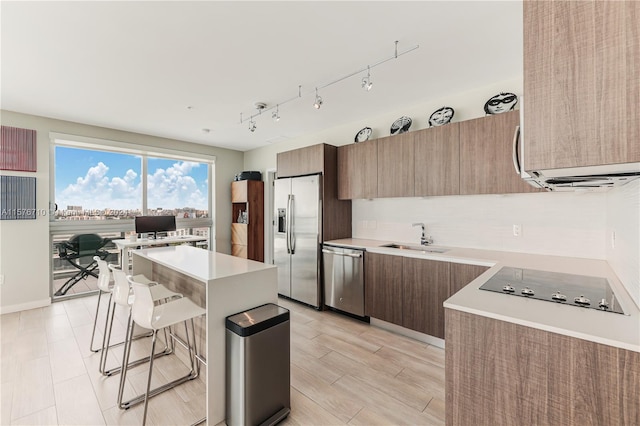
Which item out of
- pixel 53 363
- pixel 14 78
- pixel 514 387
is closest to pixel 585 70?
pixel 514 387

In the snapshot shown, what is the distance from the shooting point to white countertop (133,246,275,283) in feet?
6.25

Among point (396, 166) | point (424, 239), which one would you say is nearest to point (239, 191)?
point (396, 166)

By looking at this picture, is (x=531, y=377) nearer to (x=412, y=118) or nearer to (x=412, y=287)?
(x=412, y=287)

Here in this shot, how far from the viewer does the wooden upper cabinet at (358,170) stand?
3.61m

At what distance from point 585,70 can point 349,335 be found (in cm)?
288

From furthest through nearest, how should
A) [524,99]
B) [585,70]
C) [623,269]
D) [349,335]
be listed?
1. [349,335]
2. [623,269]
3. [524,99]
4. [585,70]

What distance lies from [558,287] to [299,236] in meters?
3.00

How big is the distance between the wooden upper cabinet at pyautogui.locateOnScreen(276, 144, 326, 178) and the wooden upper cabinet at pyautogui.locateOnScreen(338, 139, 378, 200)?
32 centimetres

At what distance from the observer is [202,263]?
225cm

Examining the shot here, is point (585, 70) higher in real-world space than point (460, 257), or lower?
higher

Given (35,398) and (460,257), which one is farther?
(460,257)

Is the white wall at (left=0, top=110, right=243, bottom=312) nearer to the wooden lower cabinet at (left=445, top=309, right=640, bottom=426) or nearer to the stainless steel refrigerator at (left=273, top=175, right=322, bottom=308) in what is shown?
the stainless steel refrigerator at (left=273, top=175, right=322, bottom=308)

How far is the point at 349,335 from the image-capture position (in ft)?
10.2

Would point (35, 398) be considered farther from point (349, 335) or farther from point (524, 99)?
point (524, 99)
